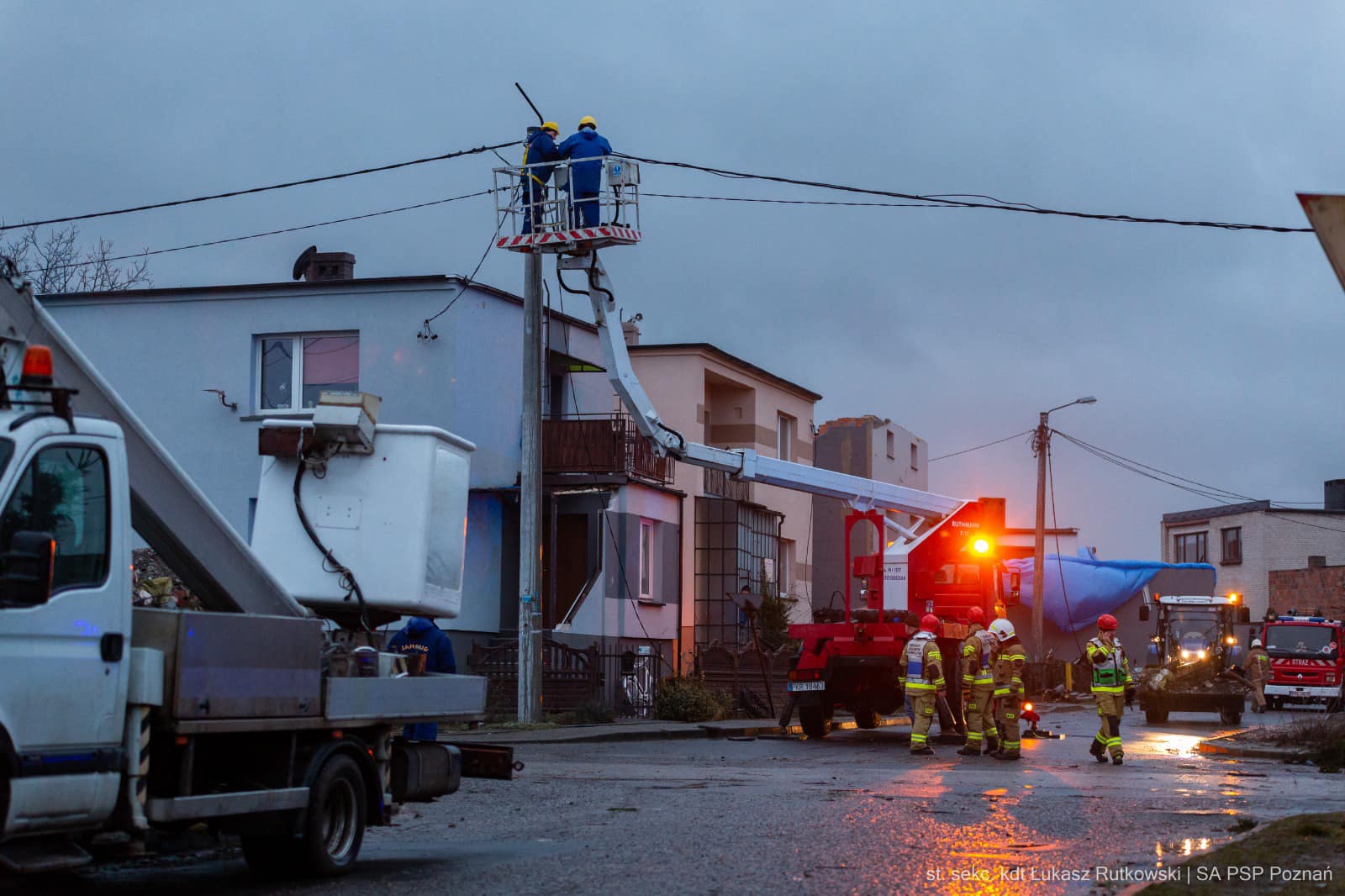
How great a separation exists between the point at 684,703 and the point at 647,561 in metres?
5.03

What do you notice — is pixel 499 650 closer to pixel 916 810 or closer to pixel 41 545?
pixel 916 810

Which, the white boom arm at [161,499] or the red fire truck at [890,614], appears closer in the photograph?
the white boom arm at [161,499]

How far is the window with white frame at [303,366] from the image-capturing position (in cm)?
2725

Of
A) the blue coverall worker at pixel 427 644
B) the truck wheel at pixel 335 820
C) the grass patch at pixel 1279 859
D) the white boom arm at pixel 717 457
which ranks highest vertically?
the white boom arm at pixel 717 457

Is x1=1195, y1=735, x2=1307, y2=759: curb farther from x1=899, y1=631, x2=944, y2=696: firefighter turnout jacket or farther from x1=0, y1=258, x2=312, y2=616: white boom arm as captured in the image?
x1=0, y1=258, x2=312, y2=616: white boom arm

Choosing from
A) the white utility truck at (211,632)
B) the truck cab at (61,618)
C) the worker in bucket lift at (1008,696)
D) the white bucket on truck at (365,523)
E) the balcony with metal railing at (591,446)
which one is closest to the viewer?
the truck cab at (61,618)

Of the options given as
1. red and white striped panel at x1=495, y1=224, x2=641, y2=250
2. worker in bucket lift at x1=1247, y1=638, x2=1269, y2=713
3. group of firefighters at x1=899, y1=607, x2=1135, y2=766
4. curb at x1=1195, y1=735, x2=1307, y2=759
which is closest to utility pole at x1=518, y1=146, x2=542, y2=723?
red and white striped panel at x1=495, y1=224, x2=641, y2=250

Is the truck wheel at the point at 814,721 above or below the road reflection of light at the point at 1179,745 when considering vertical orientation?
above

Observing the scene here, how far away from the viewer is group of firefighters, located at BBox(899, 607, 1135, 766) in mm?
18812

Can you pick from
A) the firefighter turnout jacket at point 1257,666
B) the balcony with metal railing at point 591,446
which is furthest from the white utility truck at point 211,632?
the firefighter turnout jacket at point 1257,666

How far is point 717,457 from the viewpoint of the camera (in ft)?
74.3

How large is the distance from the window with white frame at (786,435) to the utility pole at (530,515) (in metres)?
18.8

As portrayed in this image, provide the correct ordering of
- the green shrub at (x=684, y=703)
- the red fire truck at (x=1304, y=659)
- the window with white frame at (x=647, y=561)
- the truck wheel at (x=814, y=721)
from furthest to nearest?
the red fire truck at (x=1304, y=659) → the window with white frame at (x=647, y=561) → the green shrub at (x=684, y=703) → the truck wheel at (x=814, y=721)

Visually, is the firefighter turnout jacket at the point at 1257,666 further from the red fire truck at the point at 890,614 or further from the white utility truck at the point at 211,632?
the white utility truck at the point at 211,632
